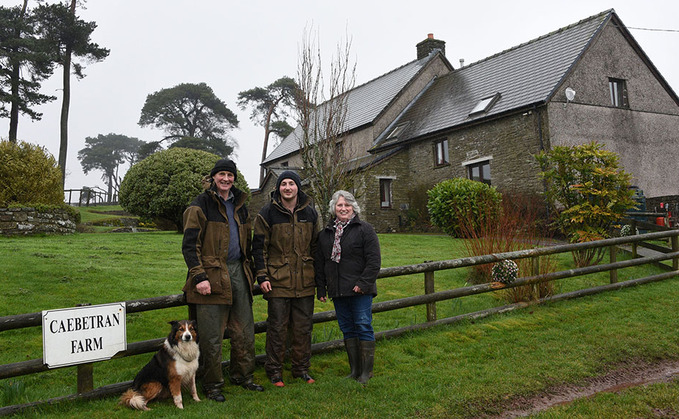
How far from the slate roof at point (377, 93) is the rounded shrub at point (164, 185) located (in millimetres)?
8922

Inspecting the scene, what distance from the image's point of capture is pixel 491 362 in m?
4.95

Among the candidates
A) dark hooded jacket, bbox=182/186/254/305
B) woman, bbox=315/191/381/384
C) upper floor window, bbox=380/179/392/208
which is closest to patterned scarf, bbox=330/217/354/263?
woman, bbox=315/191/381/384

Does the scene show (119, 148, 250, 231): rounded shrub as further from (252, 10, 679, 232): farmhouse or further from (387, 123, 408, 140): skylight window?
(387, 123, 408, 140): skylight window

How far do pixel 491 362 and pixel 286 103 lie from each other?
135ft

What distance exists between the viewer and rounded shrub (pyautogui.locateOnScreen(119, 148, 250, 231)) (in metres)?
15.9

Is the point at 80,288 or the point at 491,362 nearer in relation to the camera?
the point at 491,362

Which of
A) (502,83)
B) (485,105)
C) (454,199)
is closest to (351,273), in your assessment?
(454,199)

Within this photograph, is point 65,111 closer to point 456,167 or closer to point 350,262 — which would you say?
point 456,167

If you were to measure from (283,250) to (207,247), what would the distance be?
0.70 m

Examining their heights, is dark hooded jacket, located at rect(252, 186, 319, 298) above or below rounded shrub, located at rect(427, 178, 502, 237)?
below

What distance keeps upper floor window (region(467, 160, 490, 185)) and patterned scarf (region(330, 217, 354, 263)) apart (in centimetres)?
1573

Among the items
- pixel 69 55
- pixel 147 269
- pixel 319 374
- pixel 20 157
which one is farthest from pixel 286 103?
pixel 319 374

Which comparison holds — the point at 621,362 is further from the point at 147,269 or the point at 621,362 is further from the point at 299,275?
the point at 147,269

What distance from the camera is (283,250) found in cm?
443
